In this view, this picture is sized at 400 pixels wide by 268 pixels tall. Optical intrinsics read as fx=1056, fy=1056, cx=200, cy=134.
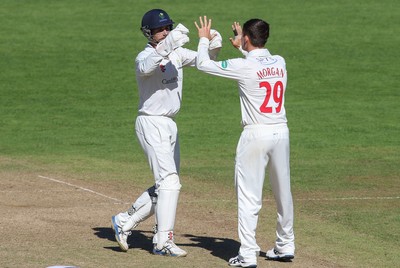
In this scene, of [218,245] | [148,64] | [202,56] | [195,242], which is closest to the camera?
[202,56]

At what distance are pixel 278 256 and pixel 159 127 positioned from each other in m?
1.95

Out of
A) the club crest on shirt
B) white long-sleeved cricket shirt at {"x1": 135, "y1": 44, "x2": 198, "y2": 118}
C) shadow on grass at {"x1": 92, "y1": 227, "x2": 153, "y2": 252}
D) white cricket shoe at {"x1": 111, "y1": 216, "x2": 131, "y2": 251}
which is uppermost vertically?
the club crest on shirt

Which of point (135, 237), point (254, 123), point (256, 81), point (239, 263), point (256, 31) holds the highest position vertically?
point (256, 31)

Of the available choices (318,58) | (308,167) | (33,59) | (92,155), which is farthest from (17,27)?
(308,167)

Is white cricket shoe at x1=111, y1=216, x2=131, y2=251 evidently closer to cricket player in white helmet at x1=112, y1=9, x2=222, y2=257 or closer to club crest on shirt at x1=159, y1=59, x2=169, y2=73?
cricket player in white helmet at x1=112, y1=9, x2=222, y2=257

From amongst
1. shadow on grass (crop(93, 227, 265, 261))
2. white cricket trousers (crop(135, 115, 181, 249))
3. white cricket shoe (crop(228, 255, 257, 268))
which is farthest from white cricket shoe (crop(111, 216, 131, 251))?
white cricket shoe (crop(228, 255, 257, 268))

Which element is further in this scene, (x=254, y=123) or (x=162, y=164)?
(x=162, y=164)

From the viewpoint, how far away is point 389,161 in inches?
719

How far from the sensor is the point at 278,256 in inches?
446

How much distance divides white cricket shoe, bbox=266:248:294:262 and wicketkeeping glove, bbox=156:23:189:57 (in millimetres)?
2424

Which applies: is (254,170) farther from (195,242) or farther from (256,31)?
(195,242)

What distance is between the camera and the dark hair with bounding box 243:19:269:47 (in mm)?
10953

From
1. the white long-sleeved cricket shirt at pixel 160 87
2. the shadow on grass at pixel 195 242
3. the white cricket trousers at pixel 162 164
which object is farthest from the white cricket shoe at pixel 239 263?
the white long-sleeved cricket shirt at pixel 160 87

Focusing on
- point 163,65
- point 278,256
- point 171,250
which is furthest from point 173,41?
point 278,256
